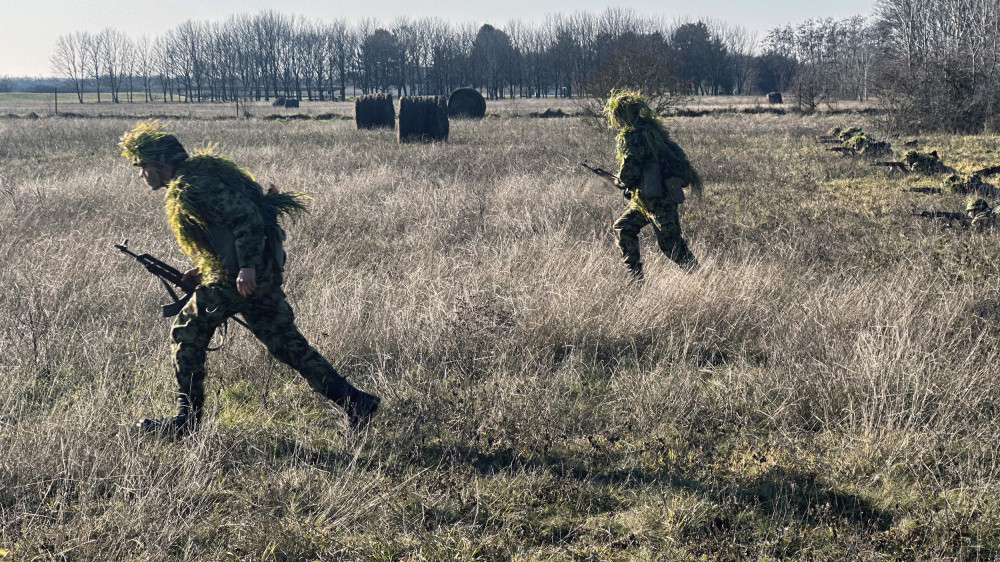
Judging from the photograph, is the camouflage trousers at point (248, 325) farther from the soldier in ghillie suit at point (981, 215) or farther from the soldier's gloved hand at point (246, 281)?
the soldier in ghillie suit at point (981, 215)

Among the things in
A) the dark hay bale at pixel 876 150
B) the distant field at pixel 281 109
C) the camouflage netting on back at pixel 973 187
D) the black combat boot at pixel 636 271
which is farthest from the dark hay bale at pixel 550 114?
the black combat boot at pixel 636 271

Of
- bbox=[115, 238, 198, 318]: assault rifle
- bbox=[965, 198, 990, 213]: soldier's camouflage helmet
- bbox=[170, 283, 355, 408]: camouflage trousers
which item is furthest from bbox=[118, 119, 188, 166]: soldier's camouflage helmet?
bbox=[965, 198, 990, 213]: soldier's camouflage helmet

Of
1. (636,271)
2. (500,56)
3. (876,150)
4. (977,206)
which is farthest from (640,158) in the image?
(500,56)

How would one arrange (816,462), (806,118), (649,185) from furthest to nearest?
(806,118)
(649,185)
(816,462)

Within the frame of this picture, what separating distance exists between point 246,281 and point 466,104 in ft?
84.8

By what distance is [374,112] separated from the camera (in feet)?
71.2

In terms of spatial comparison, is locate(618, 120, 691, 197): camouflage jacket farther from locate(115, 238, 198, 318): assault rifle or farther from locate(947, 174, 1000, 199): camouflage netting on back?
locate(947, 174, 1000, 199): camouflage netting on back

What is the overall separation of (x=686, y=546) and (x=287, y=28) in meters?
92.9

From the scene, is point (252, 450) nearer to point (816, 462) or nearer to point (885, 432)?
point (816, 462)

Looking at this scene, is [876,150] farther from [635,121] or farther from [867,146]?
[635,121]

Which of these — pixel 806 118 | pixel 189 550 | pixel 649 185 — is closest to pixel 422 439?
pixel 189 550

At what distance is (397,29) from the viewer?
81.4 metres

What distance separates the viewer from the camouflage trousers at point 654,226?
5504mm

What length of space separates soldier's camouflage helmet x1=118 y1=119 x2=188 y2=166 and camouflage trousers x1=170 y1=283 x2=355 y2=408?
2.13ft
